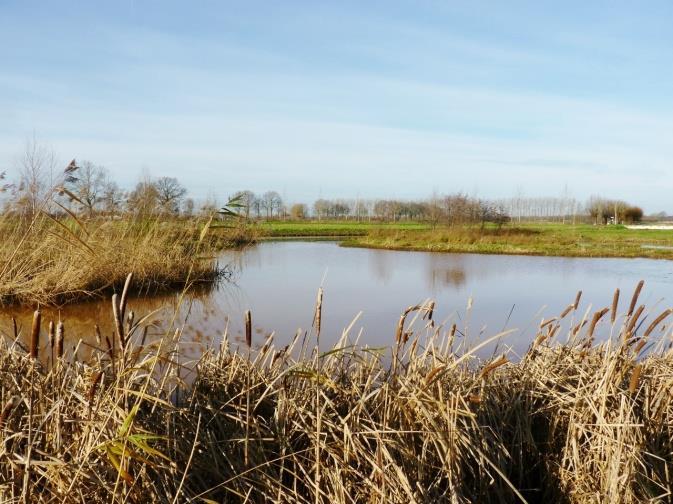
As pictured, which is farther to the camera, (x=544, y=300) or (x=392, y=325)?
(x=544, y=300)

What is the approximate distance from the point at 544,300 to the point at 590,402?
6999mm

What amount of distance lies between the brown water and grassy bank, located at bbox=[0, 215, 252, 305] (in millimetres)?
345

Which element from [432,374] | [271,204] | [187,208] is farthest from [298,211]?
[432,374]

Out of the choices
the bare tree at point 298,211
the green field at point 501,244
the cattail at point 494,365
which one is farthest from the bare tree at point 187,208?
the bare tree at point 298,211

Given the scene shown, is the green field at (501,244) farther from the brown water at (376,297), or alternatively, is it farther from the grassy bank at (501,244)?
the brown water at (376,297)

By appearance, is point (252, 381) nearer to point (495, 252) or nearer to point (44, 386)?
point (44, 386)

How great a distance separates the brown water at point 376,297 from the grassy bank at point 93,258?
35cm

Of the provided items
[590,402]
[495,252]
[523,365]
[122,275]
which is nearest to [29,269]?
[122,275]

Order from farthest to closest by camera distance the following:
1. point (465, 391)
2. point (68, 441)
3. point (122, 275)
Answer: point (122, 275) < point (465, 391) < point (68, 441)

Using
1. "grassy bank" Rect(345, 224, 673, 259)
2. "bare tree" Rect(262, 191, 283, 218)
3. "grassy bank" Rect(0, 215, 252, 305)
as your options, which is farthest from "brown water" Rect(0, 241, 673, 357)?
"bare tree" Rect(262, 191, 283, 218)

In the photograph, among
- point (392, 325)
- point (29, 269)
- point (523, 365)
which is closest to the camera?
point (523, 365)

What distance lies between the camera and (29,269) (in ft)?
24.7

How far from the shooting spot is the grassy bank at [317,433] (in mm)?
1947

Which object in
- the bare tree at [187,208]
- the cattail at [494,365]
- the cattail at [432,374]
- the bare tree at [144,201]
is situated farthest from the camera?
the bare tree at [187,208]
